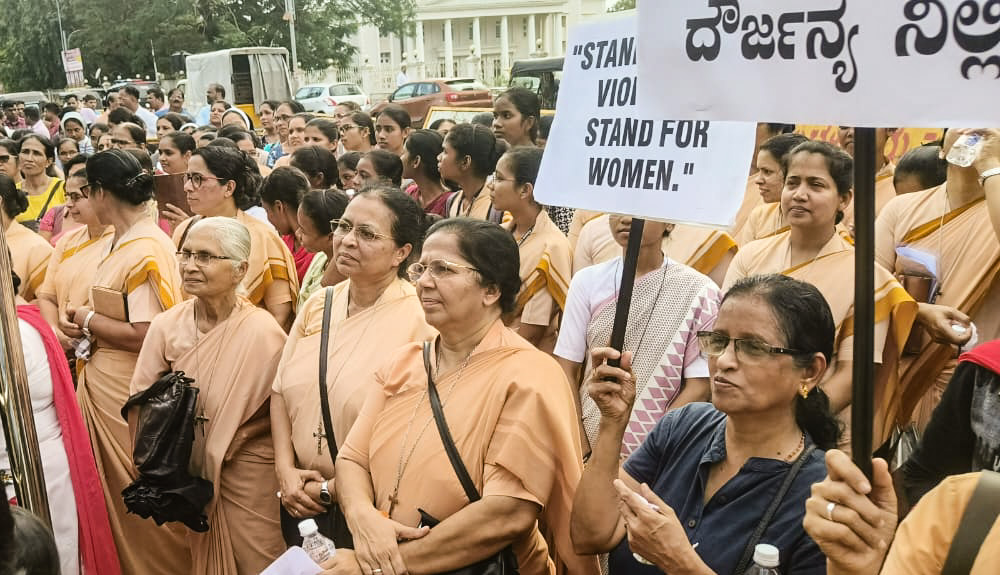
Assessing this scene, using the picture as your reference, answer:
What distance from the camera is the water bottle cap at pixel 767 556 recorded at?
193 centimetres

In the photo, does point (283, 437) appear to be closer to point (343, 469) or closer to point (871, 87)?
point (343, 469)

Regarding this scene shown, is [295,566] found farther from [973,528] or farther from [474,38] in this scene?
[474,38]

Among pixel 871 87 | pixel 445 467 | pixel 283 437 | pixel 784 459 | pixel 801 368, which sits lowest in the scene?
pixel 283 437

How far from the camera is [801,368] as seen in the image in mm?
2303

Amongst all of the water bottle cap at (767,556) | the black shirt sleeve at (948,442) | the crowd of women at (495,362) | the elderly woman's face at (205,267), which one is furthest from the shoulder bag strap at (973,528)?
the elderly woman's face at (205,267)

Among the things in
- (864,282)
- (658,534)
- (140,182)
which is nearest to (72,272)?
(140,182)

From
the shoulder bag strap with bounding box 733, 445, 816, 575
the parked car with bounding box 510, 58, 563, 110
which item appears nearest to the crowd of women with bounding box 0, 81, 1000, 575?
the shoulder bag strap with bounding box 733, 445, 816, 575

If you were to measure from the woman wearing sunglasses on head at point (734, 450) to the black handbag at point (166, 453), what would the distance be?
1.66 m

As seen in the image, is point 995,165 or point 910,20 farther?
point 995,165

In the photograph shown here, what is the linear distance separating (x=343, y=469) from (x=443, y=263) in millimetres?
690

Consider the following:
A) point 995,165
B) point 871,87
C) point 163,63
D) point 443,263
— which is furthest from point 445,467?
point 163,63

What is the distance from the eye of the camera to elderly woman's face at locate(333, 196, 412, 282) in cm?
343

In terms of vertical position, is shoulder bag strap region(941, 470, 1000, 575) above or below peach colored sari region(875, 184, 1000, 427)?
above

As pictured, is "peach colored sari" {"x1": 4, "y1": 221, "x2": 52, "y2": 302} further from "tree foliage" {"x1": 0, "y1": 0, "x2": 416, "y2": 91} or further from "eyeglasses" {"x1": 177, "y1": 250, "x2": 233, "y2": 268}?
"tree foliage" {"x1": 0, "y1": 0, "x2": 416, "y2": 91}
